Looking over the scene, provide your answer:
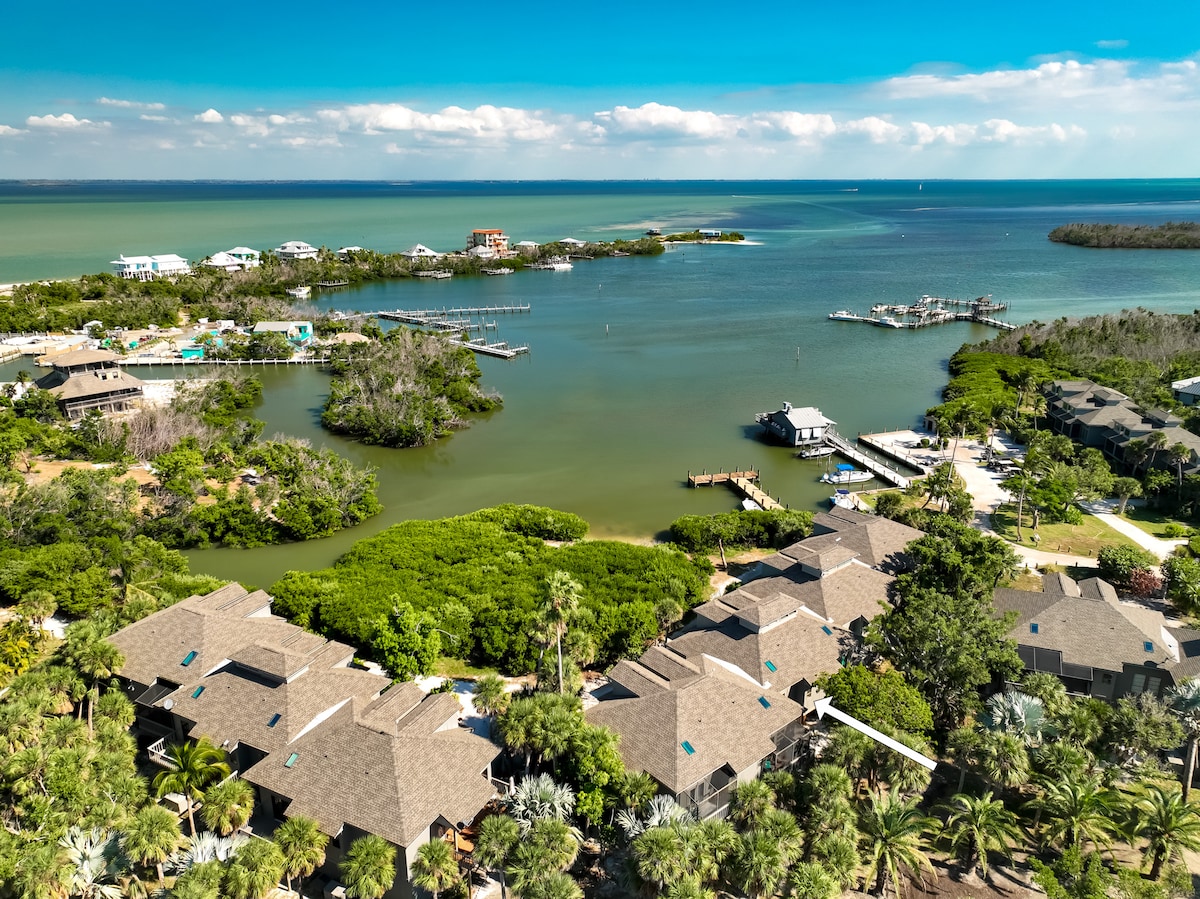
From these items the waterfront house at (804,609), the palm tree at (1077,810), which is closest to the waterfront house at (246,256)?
the waterfront house at (804,609)

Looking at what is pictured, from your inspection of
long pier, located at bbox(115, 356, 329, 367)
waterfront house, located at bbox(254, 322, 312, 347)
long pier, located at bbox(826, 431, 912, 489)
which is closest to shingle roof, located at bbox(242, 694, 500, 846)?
long pier, located at bbox(826, 431, 912, 489)

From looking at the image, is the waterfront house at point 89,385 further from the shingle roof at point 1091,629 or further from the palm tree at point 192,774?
the shingle roof at point 1091,629

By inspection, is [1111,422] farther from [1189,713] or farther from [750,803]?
[750,803]

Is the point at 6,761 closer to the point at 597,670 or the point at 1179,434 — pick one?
the point at 597,670

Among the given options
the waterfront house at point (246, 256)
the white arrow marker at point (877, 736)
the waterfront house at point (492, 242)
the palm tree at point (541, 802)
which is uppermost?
the waterfront house at point (492, 242)

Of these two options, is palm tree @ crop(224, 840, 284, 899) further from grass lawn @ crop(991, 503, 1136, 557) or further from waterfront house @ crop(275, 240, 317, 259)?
waterfront house @ crop(275, 240, 317, 259)
